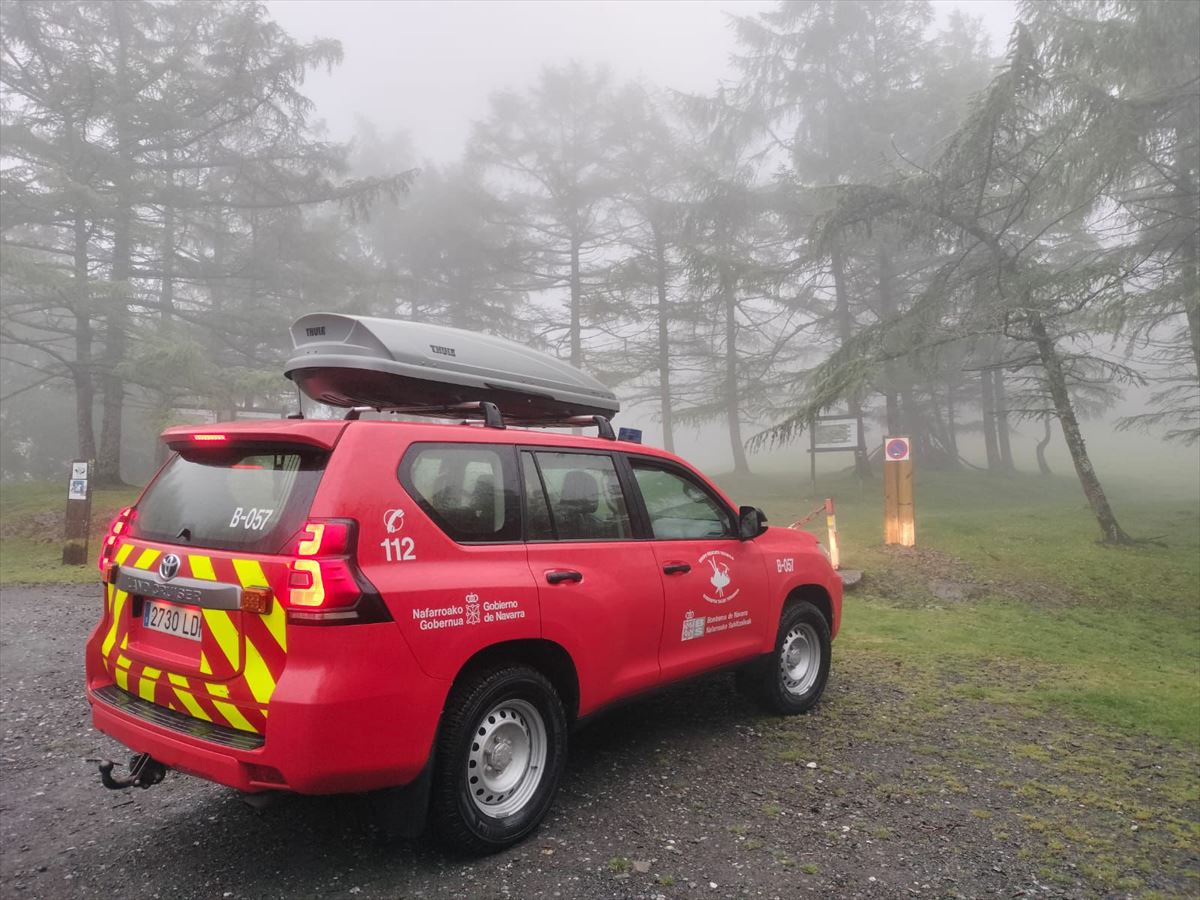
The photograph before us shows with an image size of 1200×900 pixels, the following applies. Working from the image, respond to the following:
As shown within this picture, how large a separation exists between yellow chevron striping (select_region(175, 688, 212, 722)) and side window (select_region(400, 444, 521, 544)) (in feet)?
3.70

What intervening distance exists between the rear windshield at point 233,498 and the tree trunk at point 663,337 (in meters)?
23.8

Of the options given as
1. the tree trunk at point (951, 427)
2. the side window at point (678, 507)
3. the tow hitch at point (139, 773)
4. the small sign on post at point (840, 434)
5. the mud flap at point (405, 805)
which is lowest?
the mud flap at point (405, 805)

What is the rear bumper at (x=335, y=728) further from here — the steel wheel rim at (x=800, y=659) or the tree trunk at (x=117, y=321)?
the tree trunk at (x=117, y=321)

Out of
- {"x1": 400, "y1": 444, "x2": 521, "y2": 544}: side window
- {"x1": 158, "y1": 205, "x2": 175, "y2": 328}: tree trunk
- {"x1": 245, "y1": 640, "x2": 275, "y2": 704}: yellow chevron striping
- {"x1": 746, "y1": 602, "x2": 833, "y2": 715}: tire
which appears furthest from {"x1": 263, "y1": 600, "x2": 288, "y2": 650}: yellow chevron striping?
{"x1": 158, "y1": 205, "x2": 175, "y2": 328}: tree trunk

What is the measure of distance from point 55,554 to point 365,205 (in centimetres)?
1285

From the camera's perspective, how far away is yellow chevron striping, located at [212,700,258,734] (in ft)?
8.93

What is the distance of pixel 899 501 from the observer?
12430 millimetres

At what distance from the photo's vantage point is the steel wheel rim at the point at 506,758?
312 cm

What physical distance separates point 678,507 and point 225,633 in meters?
2.49

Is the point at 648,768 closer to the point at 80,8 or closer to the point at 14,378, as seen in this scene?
the point at 80,8

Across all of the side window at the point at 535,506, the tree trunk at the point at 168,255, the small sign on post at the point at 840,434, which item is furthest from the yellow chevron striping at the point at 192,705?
the tree trunk at the point at 168,255

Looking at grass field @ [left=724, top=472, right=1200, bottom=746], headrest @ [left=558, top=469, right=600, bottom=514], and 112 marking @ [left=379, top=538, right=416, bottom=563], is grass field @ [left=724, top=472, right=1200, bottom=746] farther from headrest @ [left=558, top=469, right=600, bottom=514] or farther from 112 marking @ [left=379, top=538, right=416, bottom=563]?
112 marking @ [left=379, top=538, right=416, bottom=563]

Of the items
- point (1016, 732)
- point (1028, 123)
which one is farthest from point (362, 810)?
point (1028, 123)

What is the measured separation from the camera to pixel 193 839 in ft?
10.8
